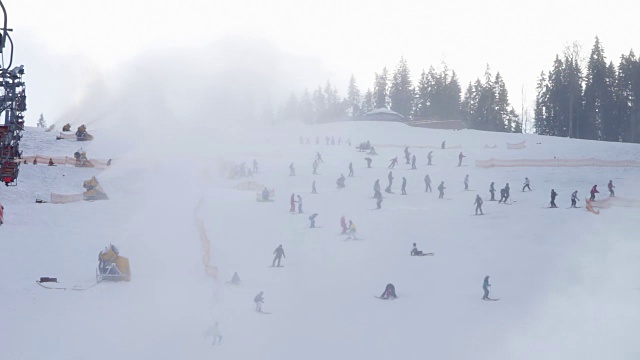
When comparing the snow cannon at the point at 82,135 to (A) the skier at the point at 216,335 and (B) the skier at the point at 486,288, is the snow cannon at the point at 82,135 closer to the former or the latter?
(A) the skier at the point at 216,335

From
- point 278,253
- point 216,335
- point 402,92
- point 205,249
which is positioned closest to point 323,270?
point 278,253

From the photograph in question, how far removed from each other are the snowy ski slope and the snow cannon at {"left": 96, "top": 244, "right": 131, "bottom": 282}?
459 millimetres

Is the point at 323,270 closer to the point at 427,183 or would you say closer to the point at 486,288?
the point at 486,288

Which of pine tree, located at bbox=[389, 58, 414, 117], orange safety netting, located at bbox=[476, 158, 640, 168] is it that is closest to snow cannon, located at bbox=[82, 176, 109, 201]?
orange safety netting, located at bbox=[476, 158, 640, 168]

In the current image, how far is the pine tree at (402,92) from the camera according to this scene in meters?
123

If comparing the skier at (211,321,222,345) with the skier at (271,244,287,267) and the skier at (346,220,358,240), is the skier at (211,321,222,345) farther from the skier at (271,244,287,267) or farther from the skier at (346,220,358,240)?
the skier at (346,220,358,240)

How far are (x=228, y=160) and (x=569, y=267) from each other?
33.0m

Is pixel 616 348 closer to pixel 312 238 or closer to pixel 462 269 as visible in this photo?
pixel 462 269

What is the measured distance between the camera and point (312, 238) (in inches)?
1382

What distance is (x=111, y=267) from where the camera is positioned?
27562 millimetres

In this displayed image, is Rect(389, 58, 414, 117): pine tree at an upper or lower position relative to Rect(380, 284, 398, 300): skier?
upper

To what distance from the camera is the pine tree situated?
123 m

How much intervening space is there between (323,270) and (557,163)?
97.7 feet

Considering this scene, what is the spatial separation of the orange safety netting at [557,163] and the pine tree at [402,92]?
6747cm
